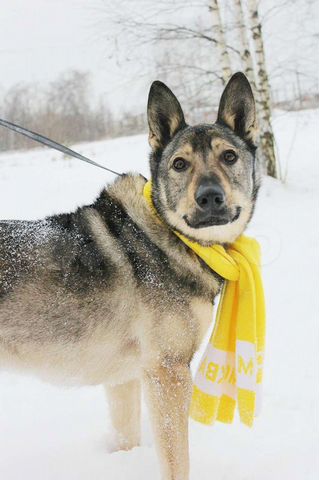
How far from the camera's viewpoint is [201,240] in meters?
2.74

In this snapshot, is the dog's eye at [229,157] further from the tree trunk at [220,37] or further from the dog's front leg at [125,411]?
the tree trunk at [220,37]

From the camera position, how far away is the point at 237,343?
289 centimetres

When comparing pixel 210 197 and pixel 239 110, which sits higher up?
pixel 239 110

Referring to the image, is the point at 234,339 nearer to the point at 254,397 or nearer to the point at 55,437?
the point at 254,397

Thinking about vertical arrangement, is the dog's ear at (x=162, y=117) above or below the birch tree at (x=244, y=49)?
below

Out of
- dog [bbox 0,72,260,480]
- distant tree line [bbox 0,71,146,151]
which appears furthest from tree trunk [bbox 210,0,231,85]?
distant tree line [bbox 0,71,146,151]

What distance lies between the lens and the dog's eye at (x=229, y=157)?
271 centimetres

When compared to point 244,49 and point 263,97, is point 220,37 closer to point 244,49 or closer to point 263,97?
point 244,49

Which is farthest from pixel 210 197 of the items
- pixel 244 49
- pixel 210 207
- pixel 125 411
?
pixel 244 49

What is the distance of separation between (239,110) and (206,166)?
1.83ft

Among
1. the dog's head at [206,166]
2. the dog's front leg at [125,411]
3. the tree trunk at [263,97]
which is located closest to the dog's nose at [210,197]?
the dog's head at [206,166]

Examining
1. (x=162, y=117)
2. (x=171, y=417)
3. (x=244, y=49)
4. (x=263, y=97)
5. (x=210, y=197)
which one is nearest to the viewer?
(x=210, y=197)

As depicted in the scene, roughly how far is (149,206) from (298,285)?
11.6ft

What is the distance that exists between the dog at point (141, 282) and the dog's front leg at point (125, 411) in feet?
1.52
